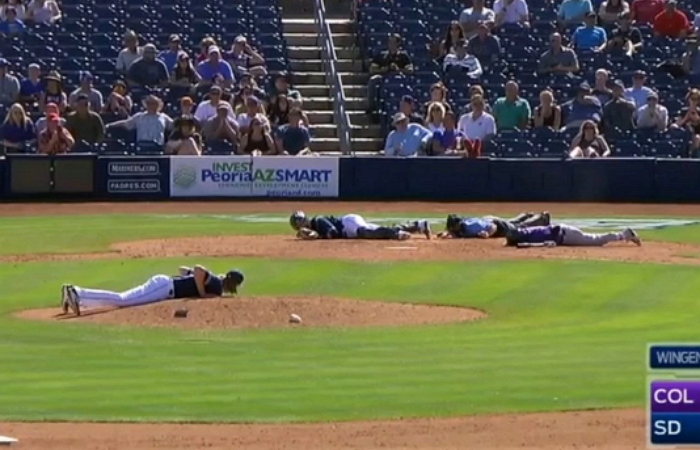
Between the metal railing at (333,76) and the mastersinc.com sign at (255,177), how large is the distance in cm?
164

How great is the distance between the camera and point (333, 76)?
3241 cm

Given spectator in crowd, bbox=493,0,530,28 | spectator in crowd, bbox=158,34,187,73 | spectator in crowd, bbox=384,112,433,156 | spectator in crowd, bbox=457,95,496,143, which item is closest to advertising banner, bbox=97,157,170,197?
spectator in crowd, bbox=158,34,187,73

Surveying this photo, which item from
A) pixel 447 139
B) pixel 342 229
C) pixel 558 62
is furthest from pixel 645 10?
pixel 342 229

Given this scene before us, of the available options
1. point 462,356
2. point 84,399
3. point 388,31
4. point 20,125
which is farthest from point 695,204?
point 84,399

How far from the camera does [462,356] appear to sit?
45.9ft

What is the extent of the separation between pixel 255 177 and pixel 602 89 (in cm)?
645

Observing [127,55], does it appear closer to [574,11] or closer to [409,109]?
[409,109]

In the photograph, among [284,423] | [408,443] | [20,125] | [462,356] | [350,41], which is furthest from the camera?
[350,41]

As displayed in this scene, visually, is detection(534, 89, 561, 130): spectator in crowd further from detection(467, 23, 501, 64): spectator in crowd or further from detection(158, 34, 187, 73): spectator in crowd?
detection(158, 34, 187, 73): spectator in crowd

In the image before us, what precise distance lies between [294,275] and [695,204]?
470 inches

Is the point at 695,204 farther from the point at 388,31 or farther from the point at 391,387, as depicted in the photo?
the point at 391,387

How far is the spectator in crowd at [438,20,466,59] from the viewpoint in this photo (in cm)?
3172

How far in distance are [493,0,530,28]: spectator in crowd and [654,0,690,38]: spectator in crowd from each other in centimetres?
251

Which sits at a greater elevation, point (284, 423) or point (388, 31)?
point (388, 31)
